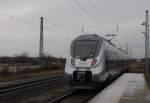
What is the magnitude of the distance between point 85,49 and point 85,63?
3.24ft

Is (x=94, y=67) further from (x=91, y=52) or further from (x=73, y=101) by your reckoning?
(x=73, y=101)

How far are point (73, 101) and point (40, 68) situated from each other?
3243 cm

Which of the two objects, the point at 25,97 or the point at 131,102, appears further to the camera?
the point at 25,97

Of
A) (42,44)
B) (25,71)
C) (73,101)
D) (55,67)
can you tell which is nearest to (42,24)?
(42,44)

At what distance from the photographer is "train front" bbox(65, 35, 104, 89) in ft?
50.3

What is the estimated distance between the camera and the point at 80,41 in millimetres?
16812

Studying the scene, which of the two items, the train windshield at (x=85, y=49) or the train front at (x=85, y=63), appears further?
the train windshield at (x=85, y=49)

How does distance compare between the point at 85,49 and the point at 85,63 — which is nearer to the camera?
the point at 85,63

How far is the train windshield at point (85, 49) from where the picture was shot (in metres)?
16.1

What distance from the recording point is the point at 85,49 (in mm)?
16406

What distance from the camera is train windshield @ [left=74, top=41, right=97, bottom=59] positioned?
16081mm

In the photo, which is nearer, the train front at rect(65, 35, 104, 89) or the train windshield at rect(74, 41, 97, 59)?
the train front at rect(65, 35, 104, 89)

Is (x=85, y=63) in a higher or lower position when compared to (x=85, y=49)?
lower

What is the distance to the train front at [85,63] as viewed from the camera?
15.3 m
